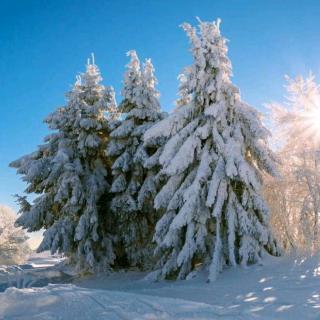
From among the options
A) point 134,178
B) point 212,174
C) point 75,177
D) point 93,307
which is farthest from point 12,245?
point 93,307

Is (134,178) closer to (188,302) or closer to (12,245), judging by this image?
(188,302)

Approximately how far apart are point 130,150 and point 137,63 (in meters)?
5.25

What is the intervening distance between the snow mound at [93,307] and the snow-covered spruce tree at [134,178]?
12.1 m

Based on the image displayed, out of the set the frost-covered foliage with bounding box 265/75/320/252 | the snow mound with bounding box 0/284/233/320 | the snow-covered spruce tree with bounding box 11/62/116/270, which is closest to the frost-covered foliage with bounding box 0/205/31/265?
the snow-covered spruce tree with bounding box 11/62/116/270

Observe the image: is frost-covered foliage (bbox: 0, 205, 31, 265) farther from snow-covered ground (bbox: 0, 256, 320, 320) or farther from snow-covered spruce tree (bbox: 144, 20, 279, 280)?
snow-covered ground (bbox: 0, 256, 320, 320)

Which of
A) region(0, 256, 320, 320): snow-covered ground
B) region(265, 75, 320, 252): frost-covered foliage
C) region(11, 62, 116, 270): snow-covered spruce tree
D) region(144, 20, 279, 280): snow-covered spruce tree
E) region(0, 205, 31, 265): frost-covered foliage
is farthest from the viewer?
region(0, 205, 31, 265): frost-covered foliage

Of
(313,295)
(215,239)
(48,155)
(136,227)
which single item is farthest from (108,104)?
(313,295)

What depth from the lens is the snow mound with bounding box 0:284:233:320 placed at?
640 cm

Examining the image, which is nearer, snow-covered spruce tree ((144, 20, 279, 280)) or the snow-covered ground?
the snow-covered ground

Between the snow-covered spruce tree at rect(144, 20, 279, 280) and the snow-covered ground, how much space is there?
2.61m

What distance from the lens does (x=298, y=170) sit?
52.0 feet

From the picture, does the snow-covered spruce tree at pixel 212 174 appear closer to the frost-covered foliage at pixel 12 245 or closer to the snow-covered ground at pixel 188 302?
the snow-covered ground at pixel 188 302

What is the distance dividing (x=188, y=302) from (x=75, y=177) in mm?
13638

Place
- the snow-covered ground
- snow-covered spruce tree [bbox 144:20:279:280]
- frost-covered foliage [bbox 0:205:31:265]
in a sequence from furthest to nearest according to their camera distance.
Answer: frost-covered foliage [bbox 0:205:31:265] → snow-covered spruce tree [bbox 144:20:279:280] → the snow-covered ground
